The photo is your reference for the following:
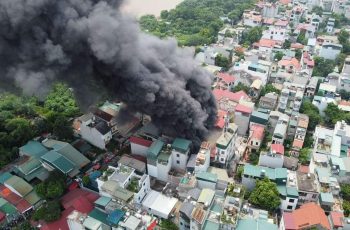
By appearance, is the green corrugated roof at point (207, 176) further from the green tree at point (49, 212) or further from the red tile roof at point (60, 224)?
the green tree at point (49, 212)

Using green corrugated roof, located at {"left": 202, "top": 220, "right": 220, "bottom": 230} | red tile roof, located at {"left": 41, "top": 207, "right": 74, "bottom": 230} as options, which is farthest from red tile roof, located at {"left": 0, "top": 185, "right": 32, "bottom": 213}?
green corrugated roof, located at {"left": 202, "top": 220, "right": 220, "bottom": 230}

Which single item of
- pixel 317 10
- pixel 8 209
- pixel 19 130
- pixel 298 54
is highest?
pixel 317 10

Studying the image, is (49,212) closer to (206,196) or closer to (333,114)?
(206,196)

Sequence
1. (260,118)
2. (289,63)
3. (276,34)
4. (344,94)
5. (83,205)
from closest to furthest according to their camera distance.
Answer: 1. (83,205)
2. (260,118)
3. (344,94)
4. (289,63)
5. (276,34)

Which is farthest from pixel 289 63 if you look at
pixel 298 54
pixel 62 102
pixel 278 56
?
pixel 62 102

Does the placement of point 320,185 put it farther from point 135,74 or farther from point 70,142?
point 70,142

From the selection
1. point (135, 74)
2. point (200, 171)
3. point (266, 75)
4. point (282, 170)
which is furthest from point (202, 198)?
point (266, 75)
